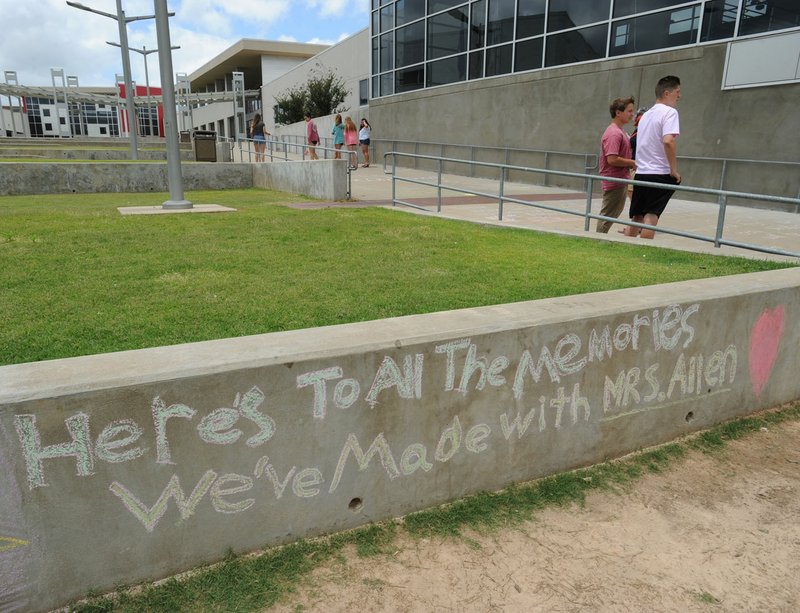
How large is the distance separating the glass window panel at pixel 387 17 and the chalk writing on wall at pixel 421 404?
22764 millimetres

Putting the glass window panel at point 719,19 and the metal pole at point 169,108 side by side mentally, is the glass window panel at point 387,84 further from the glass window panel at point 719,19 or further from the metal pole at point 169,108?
the metal pole at point 169,108

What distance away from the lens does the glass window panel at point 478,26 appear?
1839cm

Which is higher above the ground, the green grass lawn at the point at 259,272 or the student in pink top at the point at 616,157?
the student in pink top at the point at 616,157

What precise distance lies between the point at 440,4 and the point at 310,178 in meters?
10.8

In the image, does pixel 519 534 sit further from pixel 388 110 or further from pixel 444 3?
pixel 388 110

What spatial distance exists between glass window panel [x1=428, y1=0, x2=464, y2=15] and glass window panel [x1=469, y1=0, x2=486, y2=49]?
95 centimetres

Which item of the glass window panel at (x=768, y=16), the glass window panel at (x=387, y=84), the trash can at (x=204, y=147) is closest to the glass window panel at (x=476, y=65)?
the glass window panel at (x=387, y=84)

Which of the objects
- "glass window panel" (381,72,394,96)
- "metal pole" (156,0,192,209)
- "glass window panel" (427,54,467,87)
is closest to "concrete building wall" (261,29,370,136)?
"glass window panel" (381,72,394,96)

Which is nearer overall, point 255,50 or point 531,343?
point 531,343

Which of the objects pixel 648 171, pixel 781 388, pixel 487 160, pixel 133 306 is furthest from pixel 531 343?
pixel 487 160

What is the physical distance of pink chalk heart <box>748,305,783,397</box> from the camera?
3.91 metres

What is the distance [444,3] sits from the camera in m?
20.1

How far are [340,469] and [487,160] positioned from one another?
17196mm

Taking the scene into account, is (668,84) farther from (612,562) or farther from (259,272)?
(612,562)
